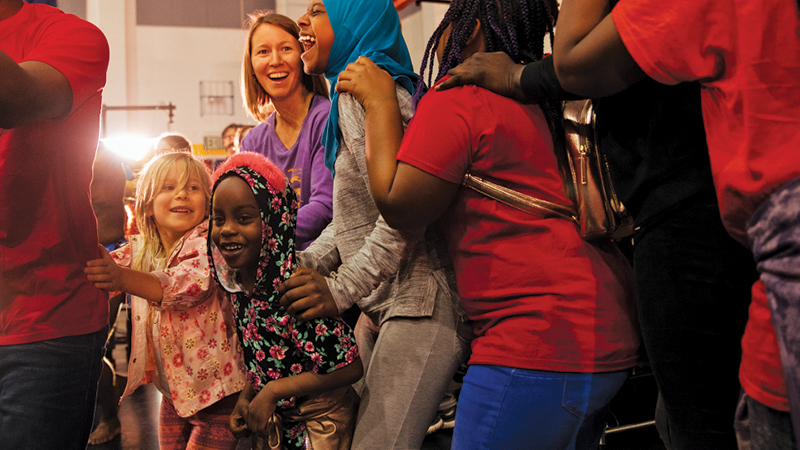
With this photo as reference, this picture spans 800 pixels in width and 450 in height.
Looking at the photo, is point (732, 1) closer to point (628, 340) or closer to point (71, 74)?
point (628, 340)

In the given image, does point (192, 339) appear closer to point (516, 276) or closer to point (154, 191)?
point (154, 191)

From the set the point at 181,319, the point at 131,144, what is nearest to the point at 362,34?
the point at 181,319

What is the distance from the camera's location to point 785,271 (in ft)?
2.23

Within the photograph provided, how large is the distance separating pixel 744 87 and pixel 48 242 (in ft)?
4.53

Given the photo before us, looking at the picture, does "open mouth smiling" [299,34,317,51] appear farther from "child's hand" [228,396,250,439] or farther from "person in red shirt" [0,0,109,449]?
"child's hand" [228,396,250,439]

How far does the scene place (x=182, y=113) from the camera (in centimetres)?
1260

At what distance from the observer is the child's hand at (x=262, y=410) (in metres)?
1.37

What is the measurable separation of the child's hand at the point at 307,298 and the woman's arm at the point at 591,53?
0.71 meters

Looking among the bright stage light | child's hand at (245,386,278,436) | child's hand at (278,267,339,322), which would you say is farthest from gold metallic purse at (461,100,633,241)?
the bright stage light

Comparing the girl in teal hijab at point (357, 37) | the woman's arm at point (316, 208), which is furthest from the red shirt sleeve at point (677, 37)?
the woman's arm at point (316, 208)

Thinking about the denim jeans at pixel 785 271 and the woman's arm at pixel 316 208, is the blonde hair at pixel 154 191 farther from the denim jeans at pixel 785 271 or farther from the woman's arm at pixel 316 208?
the denim jeans at pixel 785 271

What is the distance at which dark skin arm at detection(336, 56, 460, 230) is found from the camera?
1.17 meters

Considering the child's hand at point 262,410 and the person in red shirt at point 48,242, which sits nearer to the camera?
the person in red shirt at point 48,242

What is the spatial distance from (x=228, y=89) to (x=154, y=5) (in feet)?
7.73
